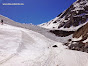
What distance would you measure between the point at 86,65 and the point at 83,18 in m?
53.5

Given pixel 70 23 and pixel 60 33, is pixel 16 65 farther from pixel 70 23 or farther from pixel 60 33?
pixel 70 23

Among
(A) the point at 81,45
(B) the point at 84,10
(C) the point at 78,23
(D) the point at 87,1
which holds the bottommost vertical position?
(A) the point at 81,45

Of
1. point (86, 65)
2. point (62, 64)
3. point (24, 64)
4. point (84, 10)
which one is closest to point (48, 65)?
point (62, 64)

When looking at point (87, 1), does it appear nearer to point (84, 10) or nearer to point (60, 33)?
point (84, 10)

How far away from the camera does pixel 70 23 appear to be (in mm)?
57500

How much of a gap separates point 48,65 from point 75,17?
177 ft

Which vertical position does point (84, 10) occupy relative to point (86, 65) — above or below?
above

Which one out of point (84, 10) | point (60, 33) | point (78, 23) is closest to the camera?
point (60, 33)

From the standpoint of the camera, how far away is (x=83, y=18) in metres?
56.4

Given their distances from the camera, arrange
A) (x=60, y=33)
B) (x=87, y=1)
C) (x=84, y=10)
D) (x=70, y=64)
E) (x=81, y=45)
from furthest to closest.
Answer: (x=87, y=1), (x=84, y=10), (x=60, y=33), (x=81, y=45), (x=70, y=64)

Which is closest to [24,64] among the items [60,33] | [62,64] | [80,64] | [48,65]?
[48,65]

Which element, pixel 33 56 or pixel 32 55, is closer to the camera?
pixel 33 56

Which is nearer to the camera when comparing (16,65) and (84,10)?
(16,65)

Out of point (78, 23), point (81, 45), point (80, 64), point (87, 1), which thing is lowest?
point (80, 64)
